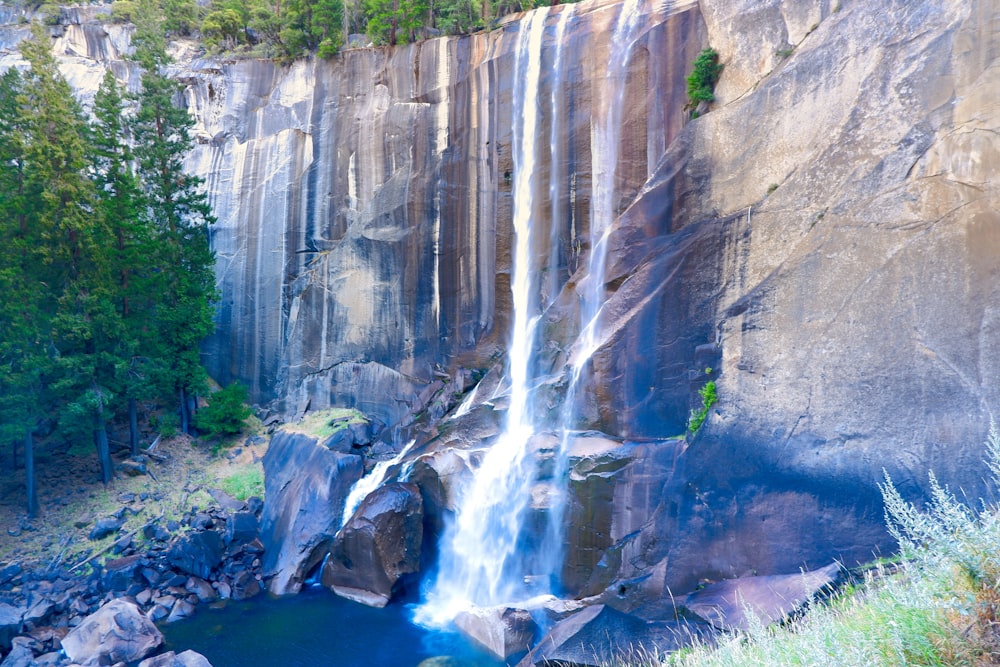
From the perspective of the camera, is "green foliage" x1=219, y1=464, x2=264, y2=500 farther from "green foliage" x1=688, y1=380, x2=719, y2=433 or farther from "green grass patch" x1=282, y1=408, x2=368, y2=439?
"green foliage" x1=688, y1=380, x2=719, y2=433

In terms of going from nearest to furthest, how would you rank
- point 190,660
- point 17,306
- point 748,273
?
1. point 190,660
2. point 748,273
3. point 17,306

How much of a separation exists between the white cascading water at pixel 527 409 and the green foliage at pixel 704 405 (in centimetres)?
259

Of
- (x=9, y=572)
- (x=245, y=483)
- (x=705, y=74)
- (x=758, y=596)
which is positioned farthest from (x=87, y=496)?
(x=705, y=74)

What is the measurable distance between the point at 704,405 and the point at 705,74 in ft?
25.9

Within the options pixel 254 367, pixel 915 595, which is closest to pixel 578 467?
pixel 915 595

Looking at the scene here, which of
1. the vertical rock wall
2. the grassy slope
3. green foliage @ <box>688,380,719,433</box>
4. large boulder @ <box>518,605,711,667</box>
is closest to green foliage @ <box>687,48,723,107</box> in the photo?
the vertical rock wall

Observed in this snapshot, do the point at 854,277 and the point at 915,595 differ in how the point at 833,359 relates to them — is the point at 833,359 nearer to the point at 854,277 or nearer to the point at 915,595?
the point at 854,277

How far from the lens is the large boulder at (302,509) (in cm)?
1728

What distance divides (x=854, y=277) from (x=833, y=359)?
4.74ft

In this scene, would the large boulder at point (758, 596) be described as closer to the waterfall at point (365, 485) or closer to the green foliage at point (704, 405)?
the green foliage at point (704, 405)

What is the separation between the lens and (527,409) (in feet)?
52.1

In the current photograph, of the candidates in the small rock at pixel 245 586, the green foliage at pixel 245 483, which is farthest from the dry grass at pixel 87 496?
the small rock at pixel 245 586

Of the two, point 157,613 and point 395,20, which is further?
point 395,20

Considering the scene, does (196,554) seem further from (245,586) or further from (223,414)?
(223,414)
